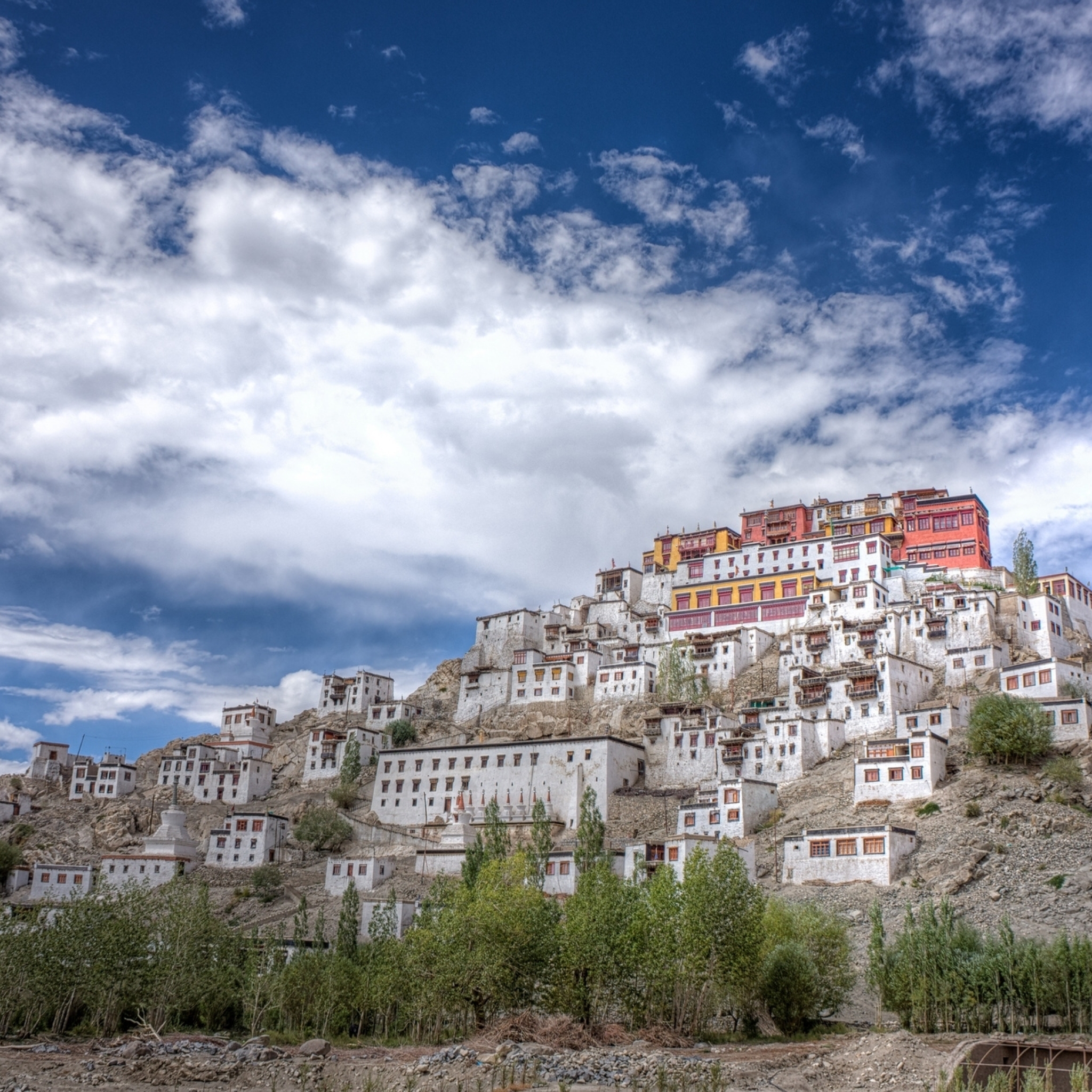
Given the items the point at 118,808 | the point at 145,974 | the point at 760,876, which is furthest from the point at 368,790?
the point at 145,974

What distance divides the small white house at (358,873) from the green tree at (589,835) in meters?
10.8

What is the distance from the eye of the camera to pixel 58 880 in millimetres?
65562

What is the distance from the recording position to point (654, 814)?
208ft

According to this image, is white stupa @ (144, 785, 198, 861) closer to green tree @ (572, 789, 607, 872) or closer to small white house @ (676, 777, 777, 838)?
green tree @ (572, 789, 607, 872)

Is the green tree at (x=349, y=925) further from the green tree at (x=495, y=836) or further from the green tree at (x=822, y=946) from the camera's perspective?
the green tree at (x=822, y=946)

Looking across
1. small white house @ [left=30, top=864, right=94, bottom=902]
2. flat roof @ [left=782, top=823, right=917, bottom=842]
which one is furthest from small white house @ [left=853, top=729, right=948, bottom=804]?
small white house @ [left=30, top=864, right=94, bottom=902]

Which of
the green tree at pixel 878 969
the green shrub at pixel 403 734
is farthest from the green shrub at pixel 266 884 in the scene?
the green tree at pixel 878 969

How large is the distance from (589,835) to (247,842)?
24.7m

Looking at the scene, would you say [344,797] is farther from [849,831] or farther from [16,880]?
[849,831]

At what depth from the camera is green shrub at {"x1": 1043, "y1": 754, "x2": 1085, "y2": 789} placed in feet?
164

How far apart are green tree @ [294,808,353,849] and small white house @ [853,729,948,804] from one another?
31.7m

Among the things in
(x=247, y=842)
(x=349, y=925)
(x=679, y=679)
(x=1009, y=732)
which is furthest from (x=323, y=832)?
(x=1009, y=732)

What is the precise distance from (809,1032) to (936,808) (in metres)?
18.3

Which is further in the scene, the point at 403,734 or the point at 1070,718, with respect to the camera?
the point at 403,734
